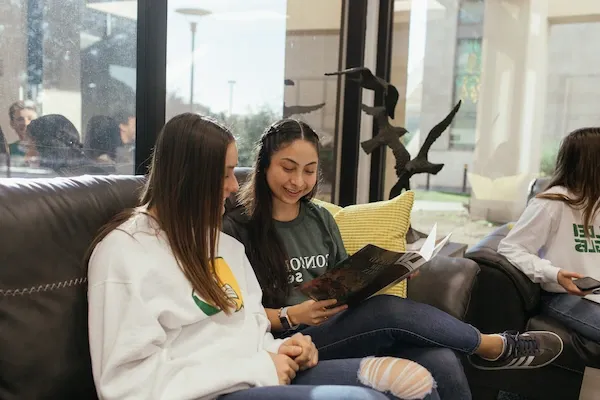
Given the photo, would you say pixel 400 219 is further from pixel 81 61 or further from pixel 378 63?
pixel 378 63

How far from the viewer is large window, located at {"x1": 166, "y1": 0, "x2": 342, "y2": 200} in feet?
8.10

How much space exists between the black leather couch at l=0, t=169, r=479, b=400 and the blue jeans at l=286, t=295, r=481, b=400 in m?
0.60

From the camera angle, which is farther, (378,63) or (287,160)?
(378,63)

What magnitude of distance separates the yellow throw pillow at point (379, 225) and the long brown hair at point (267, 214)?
215 millimetres

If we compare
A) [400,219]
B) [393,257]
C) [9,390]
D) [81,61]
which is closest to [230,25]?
[81,61]

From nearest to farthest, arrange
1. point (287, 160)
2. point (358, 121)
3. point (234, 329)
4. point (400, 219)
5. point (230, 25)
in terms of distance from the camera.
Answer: point (234, 329) → point (287, 160) → point (400, 219) → point (230, 25) → point (358, 121)

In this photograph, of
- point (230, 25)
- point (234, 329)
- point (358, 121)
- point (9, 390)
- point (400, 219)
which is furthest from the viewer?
point (358, 121)

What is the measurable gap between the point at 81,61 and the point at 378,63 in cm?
203

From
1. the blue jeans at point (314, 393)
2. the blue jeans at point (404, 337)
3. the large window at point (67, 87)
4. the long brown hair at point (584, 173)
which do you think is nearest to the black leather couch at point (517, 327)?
the long brown hair at point (584, 173)

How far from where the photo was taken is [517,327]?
6.43ft

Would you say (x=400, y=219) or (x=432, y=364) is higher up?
(x=400, y=219)

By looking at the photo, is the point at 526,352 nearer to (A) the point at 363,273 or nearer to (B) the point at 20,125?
(A) the point at 363,273

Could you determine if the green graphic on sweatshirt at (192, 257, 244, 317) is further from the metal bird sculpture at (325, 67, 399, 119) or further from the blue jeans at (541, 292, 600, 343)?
the metal bird sculpture at (325, 67, 399, 119)

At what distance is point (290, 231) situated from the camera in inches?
66.1
